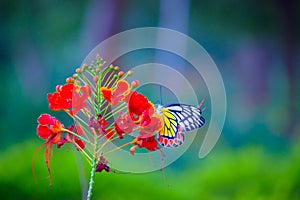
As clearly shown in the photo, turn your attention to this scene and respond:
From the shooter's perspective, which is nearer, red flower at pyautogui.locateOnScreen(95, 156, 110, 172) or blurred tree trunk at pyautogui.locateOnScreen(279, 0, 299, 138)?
red flower at pyautogui.locateOnScreen(95, 156, 110, 172)

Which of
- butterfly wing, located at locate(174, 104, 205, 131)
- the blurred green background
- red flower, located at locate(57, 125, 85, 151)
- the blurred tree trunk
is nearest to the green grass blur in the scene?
the blurred green background

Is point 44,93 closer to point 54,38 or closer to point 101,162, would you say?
point 54,38

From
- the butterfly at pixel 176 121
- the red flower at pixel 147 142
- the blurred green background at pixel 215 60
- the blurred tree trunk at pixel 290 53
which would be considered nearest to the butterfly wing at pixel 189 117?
the butterfly at pixel 176 121

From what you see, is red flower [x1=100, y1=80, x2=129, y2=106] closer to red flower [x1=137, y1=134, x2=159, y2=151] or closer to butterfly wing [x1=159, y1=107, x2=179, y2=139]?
red flower [x1=137, y1=134, x2=159, y2=151]

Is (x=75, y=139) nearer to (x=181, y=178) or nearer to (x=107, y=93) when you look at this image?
(x=107, y=93)

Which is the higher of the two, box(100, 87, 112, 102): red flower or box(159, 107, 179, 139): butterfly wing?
box(159, 107, 179, 139): butterfly wing

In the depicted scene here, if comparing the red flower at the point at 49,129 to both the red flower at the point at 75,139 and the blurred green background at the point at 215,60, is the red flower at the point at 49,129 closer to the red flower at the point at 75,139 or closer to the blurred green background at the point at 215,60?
the red flower at the point at 75,139

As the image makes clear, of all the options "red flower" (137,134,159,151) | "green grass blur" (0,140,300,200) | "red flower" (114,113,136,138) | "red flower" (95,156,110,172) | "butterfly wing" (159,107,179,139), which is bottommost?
"red flower" (95,156,110,172)

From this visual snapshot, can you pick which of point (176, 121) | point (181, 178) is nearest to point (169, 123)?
point (176, 121)

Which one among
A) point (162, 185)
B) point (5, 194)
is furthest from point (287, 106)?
point (5, 194)
